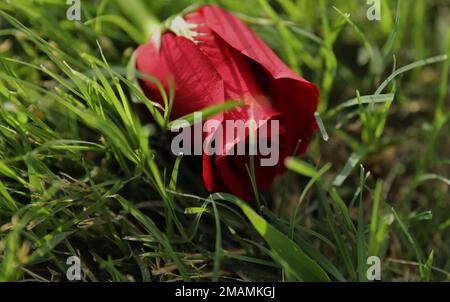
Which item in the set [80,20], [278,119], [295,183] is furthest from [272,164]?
[80,20]
